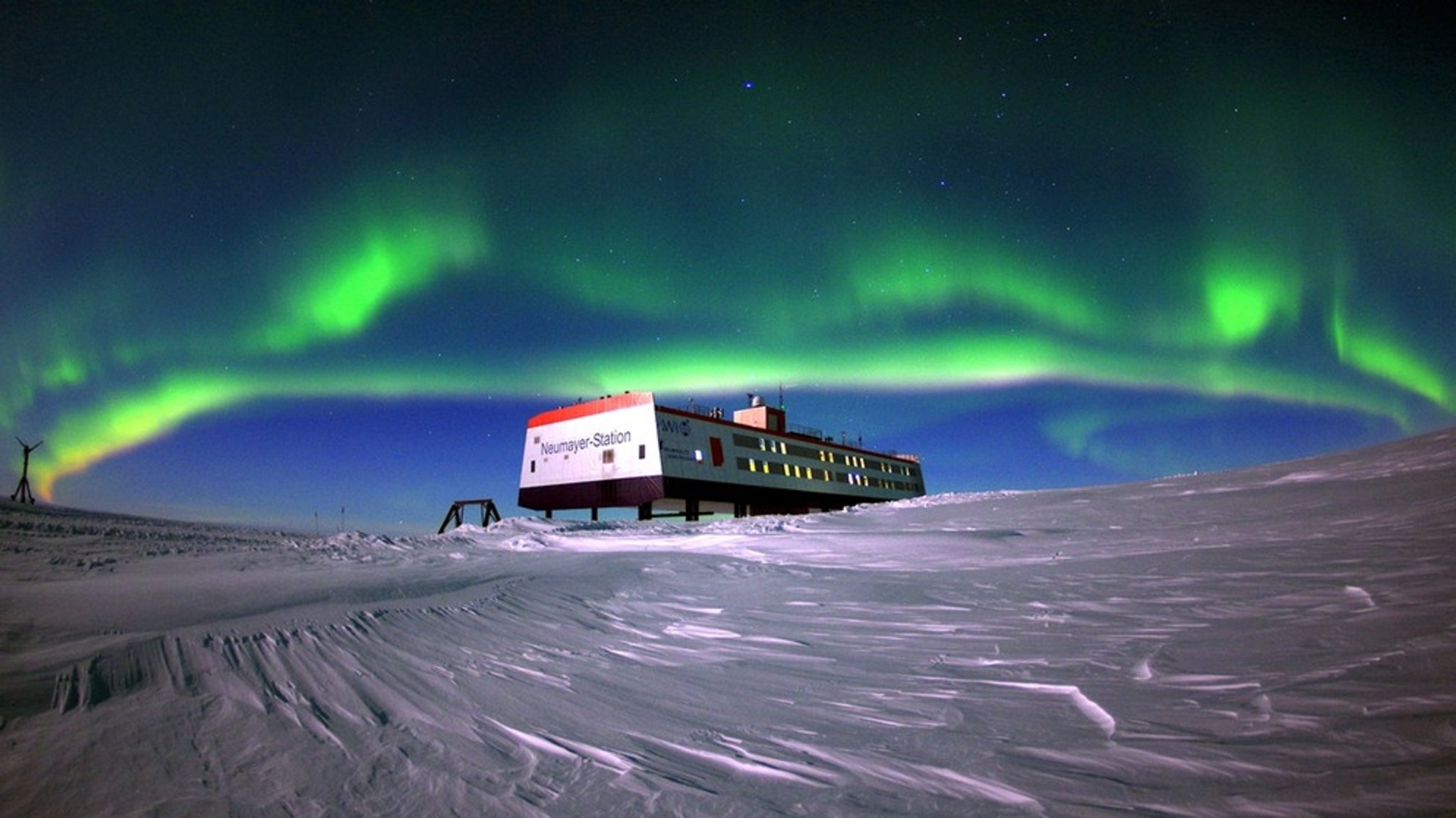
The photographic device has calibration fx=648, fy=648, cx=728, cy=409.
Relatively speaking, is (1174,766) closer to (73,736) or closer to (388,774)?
(388,774)

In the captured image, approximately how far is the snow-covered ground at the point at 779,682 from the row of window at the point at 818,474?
32.3 meters

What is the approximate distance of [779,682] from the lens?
10.8 ft

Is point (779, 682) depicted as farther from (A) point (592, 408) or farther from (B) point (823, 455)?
(B) point (823, 455)

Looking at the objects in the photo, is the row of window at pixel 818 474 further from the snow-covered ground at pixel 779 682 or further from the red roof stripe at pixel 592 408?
the snow-covered ground at pixel 779 682

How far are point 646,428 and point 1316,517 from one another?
29.1 m

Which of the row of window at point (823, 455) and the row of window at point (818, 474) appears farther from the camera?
the row of window at point (823, 455)

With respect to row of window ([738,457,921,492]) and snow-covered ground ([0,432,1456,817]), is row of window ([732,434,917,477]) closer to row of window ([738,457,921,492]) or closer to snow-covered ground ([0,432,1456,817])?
row of window ([738,457,921,492])

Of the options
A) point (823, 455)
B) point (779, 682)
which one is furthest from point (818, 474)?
point (779, 682)

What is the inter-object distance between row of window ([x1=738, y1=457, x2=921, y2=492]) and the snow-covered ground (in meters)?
32.3

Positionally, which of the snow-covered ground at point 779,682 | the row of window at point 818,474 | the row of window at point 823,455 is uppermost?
the row of window at point 823,455

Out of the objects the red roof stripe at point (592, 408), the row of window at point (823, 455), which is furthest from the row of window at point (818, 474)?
the red roof stripe at point (592, 408)

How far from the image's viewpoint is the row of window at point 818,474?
3850 centimetres

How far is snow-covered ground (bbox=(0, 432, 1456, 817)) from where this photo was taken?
6.78 feet

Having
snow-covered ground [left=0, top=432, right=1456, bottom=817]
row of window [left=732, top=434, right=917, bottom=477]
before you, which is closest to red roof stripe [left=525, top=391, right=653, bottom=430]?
row of window [left=732, top=434, right=917, bottom=477]
